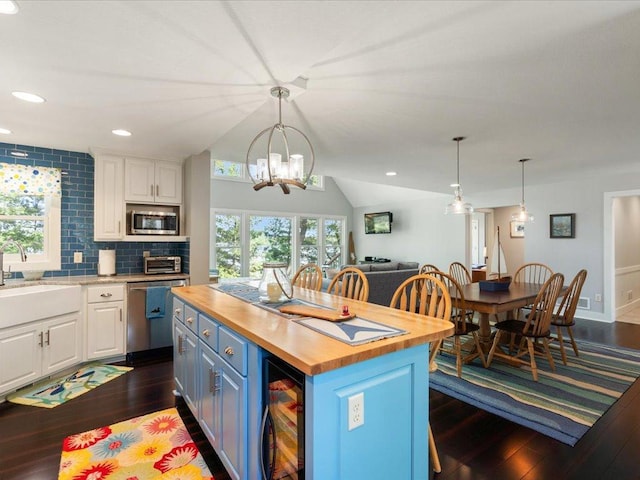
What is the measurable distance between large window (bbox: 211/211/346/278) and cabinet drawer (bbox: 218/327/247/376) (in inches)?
225

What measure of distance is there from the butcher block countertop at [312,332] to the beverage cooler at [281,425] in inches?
4.2

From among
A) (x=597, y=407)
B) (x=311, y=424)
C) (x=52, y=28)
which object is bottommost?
(x=597, y=407)

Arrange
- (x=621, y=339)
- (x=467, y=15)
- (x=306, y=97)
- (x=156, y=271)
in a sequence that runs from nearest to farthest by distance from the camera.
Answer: (x=467, y=15) → (x=306, y=97) → (x=156, y=271) → (x=621, y=339)

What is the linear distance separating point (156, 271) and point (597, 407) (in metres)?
4.32

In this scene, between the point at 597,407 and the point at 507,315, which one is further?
the point at 507,315

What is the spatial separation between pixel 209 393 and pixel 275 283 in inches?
28.2

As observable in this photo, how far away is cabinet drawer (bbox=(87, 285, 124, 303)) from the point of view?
11.1 ft

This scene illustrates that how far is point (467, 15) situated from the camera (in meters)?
1.50

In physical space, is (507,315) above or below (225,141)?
below

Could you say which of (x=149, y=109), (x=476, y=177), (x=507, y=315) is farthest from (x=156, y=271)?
(x=476, y=177)

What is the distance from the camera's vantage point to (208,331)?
1905 mm

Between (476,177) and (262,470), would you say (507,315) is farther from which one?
(262,470)

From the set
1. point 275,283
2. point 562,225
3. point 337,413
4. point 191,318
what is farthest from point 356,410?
point 562,225

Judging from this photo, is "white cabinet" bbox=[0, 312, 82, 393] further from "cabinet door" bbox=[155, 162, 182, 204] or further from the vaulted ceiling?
the vaulted ceiling
